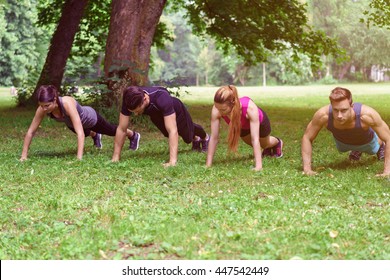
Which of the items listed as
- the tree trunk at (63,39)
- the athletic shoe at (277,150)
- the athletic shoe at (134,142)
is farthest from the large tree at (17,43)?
the athletic shoe at (277,150)

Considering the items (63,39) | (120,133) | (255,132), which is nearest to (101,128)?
(120,133)

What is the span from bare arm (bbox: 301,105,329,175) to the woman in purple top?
326 cm

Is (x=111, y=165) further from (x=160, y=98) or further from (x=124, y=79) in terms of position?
(x=124, y=79)

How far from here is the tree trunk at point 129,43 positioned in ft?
47.2

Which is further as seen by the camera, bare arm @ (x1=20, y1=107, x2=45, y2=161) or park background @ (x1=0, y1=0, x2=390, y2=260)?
bare arm @ (x1=20, y1=107, x2=45, y2=161)

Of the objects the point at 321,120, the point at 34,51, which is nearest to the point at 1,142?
the point at 321,120

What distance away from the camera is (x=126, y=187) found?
714cm

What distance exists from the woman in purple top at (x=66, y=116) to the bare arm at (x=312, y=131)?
10.7 ft

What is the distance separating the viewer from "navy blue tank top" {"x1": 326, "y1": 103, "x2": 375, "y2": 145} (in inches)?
300

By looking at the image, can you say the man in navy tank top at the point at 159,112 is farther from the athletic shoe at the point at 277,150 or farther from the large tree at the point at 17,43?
the large tree at the point at 17,43

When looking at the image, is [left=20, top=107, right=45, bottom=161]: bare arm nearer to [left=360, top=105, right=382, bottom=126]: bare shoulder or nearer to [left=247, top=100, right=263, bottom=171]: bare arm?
[left=247, top=100, right=263, bottom=171]: bare arm

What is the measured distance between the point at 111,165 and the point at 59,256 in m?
4.16

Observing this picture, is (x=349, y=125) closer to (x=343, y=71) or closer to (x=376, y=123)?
(x=376, y=123)

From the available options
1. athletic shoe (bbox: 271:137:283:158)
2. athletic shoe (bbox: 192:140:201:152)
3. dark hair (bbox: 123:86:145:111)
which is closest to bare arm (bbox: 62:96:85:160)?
dark hair (bbox: 123:86:145:111)
